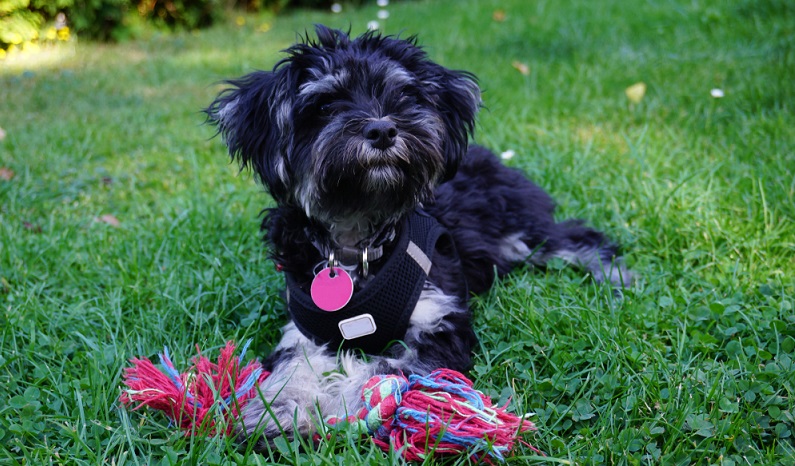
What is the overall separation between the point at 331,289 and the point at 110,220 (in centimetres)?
212

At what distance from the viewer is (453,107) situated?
8.99 ft

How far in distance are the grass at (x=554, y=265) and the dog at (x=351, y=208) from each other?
10.2 inches

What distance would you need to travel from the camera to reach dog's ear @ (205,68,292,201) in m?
2.45

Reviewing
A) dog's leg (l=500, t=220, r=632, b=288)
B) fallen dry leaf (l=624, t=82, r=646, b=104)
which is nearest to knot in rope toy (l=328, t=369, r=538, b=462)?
dog's leg (l=500, t=220, r=632, b=288)

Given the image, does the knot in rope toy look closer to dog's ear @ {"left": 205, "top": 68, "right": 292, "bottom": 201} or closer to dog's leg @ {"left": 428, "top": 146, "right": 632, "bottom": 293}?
dog's ear @ {"left": 205, "top": 68, "right": 292, "bottom": 201}

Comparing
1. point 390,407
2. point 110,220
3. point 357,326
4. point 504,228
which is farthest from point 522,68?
point 390,407

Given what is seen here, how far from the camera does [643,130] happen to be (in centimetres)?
447

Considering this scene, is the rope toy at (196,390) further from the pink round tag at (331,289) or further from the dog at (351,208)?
the pink round tag at (331,289)

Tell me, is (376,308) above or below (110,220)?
above

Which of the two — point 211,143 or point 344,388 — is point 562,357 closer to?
point 344,388

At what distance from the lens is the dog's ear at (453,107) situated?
2691mm

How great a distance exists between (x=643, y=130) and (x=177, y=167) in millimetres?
3259

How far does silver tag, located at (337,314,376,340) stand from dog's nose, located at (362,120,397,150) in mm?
650

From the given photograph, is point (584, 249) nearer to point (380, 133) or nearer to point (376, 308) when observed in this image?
point (376, 308)
